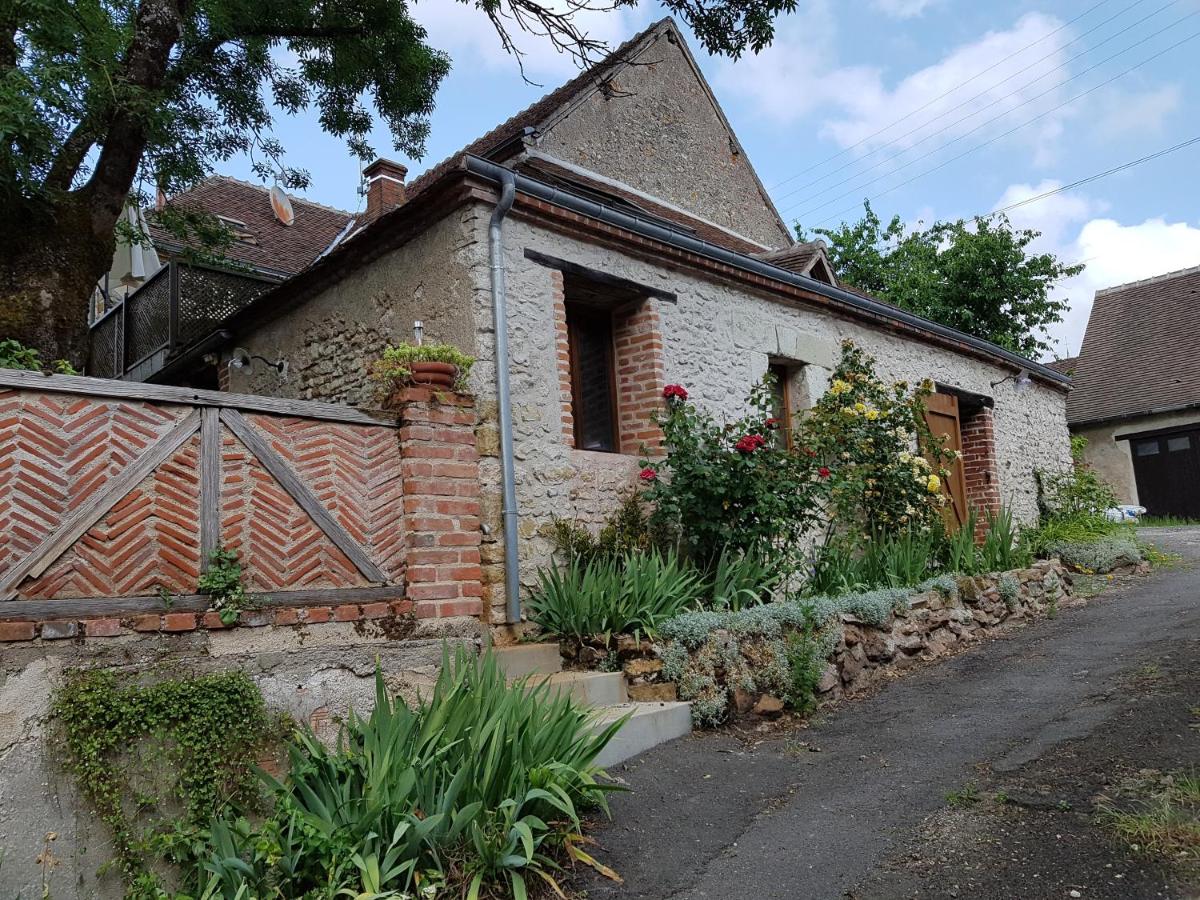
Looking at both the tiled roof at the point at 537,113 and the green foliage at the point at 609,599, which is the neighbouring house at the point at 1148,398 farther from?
the green foliage at the point at 609,599

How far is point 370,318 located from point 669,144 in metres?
6.51

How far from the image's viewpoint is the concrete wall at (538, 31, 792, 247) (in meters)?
10.6

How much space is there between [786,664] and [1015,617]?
3.54m

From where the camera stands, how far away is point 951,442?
10.4 meters

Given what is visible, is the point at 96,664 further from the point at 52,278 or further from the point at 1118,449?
the point at 1118,449

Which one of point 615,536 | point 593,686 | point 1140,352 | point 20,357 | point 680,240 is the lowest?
point 593,686

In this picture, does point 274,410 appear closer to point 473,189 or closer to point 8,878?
point 8,878

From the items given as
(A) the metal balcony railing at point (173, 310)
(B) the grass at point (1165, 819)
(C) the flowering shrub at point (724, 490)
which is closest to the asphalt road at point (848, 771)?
(B) the grass at point (1165, 819)

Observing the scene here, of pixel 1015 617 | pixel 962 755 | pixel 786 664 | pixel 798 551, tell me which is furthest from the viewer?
pixel 1015 617

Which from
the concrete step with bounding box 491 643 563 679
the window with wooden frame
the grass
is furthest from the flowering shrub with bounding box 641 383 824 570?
the grass

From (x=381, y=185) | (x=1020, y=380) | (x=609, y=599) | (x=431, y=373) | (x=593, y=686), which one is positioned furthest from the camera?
(x=381, y=185)

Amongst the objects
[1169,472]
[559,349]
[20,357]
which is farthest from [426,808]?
[1169,472]

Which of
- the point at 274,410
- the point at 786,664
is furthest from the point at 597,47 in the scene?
the point at 786,664

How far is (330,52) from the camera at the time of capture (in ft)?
29.9
